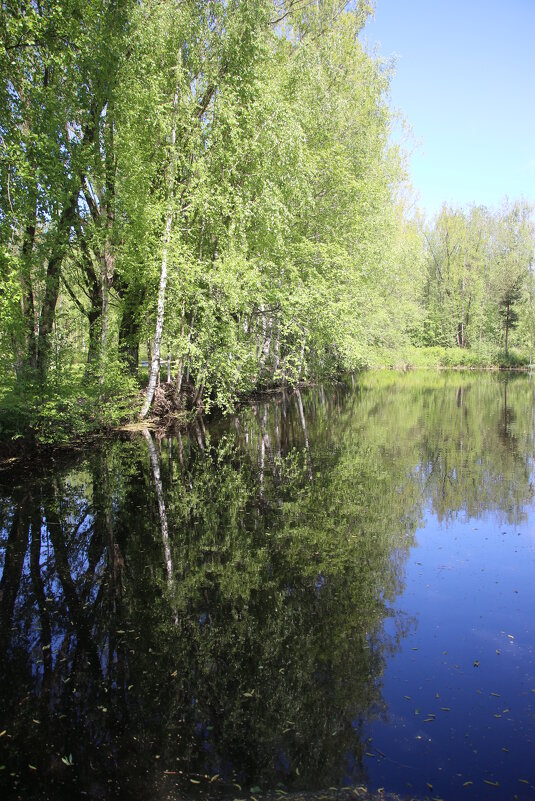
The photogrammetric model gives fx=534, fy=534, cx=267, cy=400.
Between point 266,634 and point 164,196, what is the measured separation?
15462 mm

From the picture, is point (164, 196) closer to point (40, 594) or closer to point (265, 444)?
point (265, 444)

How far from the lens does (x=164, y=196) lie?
17641mm

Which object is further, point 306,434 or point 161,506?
point 306,434

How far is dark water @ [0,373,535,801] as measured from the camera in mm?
3996

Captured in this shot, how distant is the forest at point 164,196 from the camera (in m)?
13.0

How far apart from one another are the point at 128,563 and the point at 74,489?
14.8 feet

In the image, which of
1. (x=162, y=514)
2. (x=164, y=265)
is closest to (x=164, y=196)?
(x=164, y=265)

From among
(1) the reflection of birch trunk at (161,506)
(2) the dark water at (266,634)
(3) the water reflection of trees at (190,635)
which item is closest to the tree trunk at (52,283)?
(2) the dark water at (266,634)

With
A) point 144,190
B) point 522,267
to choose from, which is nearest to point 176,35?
point 144,190

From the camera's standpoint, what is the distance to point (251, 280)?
16922 mm

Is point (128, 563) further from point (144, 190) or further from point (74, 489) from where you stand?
point (144, 190)

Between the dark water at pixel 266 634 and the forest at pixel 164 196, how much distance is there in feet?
16.1

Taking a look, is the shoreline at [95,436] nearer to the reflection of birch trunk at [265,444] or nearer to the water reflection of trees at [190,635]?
the reflection of birch trunk at [265,444]

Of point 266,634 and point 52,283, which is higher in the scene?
point 52,283
